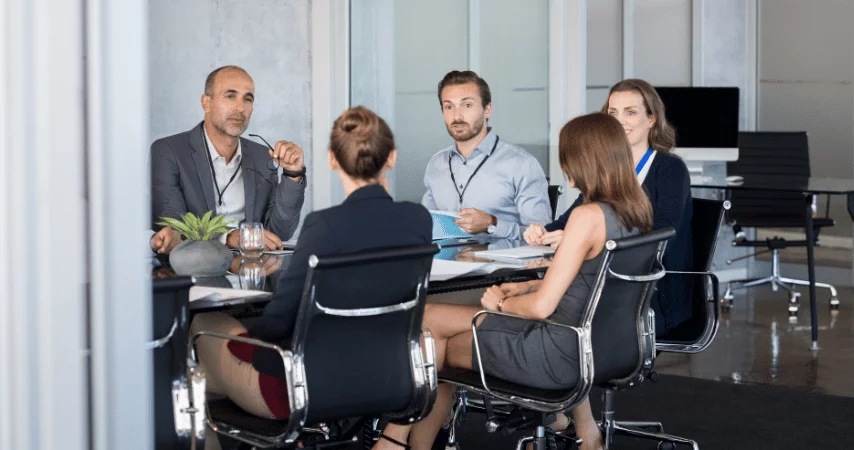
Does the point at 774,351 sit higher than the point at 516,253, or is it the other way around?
the point at 516,253

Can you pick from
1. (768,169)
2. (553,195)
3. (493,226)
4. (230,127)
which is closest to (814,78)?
(768,169)

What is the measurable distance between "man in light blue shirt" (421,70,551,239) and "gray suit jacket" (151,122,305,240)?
77 cm

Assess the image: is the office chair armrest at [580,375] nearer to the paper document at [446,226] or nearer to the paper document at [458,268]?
the paper document at [458,268]

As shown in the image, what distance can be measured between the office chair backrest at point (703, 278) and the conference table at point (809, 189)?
7.51ft

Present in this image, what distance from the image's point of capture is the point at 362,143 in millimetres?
3125

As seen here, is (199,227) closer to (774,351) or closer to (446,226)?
(446,226)

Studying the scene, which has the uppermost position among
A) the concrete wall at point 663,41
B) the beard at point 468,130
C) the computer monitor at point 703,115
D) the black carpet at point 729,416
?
the concrete wall at point 663,41

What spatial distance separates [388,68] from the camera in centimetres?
605

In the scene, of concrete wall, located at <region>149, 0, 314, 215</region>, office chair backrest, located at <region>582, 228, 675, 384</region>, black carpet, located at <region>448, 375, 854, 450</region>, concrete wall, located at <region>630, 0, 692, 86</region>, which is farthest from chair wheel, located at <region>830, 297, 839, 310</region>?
office chair backrest, located at <region>582, 228, 675, 384</region>

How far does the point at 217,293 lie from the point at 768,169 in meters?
6.29

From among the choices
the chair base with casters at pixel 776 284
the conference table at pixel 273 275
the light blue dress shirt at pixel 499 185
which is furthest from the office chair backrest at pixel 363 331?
the chair base with casters at pixel 776 284

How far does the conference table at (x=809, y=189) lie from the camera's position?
247 inches

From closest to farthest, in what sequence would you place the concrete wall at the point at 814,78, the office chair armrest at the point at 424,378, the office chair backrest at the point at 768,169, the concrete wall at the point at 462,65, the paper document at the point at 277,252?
the office chair armrest at the point at 424,378, the paper document at the point at 277,252, the concrete wall at the point at 462,65, the office chair backrest at the point at 768,169, the concrete wall at the point at 814,78

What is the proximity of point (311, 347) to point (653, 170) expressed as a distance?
76.2 inches
